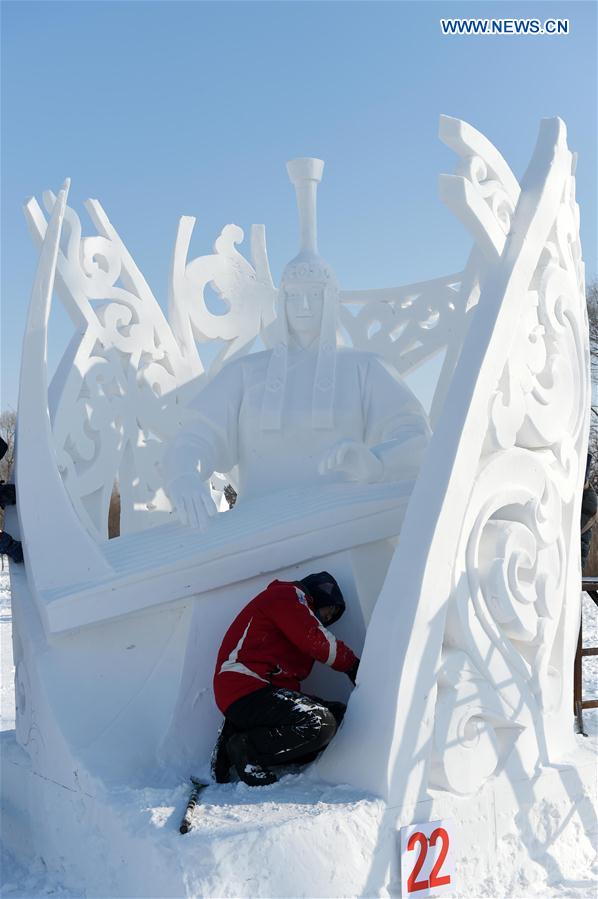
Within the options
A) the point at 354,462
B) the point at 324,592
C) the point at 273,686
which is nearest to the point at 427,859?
the point at 273,686

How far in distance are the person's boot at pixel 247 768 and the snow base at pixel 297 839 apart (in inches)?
1.5

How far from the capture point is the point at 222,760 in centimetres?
363

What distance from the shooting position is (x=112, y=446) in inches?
215

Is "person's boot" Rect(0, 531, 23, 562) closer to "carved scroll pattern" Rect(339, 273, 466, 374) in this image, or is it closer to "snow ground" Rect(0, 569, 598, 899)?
"snow ground" Rect(0, 569, 598, 899)

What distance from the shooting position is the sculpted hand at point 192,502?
439 cm

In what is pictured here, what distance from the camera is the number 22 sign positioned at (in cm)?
324

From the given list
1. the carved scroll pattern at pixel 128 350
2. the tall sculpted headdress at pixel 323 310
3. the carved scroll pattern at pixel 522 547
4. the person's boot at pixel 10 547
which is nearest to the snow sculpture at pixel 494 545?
the carved scroll pattern at pixel 522 547

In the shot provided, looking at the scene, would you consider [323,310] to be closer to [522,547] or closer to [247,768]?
[522,547]

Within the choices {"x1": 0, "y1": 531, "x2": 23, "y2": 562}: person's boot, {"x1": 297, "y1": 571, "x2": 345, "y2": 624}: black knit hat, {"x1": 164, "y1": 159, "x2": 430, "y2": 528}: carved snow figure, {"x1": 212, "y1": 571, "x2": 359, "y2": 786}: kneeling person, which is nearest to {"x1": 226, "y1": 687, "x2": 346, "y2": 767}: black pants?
{"x1": 212, "y1": 571, "x2": 359, "y2": 786}: kneeling person

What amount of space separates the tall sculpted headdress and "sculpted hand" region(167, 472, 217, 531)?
0.48 meters

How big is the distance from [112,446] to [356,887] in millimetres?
3026

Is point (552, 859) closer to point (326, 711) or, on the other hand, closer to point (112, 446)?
point (326, 711)

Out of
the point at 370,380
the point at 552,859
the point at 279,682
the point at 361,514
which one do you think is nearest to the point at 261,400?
the point at 370,380

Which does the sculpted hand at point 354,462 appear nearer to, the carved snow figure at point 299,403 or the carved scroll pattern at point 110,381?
the carved snow figure at point 299,403
